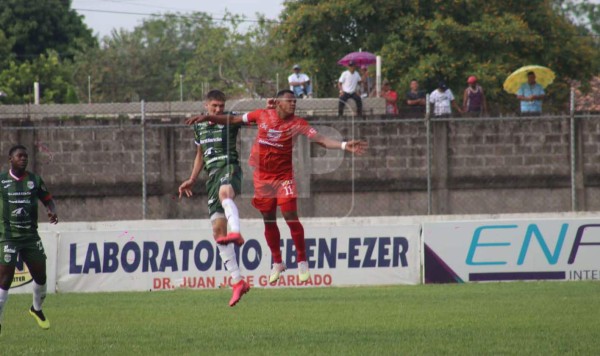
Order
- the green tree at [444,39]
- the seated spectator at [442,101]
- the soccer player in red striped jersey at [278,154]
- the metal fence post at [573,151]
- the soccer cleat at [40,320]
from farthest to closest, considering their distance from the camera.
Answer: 1. the green tree at [444,39]
2. the seated spectator at [442,101]
3. the metal fence post at [573,151]
4. the soccer cleat at [40,320]
5. the soccer player in red striped jersey at [278,154]

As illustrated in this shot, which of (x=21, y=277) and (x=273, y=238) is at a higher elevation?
(x=273, y=238)

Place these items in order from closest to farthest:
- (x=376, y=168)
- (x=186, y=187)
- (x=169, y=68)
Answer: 1. (x=186, y=187)
2. (x=376, y=168)
3. (x=169, y=68)

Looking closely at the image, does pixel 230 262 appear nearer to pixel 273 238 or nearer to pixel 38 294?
pixel 273 238

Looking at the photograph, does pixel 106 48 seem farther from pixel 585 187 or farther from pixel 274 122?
pixel 274 122

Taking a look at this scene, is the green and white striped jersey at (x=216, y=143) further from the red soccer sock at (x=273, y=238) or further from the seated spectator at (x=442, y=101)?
the seated spectator at (x=442, y=101)

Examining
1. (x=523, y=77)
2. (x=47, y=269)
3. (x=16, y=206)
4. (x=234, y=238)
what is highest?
(x=523, y=77)

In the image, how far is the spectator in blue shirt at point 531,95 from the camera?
26281 millimetres

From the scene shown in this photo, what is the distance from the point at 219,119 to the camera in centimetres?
1309

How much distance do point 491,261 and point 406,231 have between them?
1.90m

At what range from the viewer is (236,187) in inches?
553

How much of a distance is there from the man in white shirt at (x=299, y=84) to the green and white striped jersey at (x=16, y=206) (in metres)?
12.5

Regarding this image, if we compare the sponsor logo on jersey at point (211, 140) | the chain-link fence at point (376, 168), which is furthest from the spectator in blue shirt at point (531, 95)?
the sponsor logo on jersey at point (211, 140)

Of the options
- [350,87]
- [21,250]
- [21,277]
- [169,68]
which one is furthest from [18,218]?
[169,68]

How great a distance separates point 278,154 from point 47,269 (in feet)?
33.8
